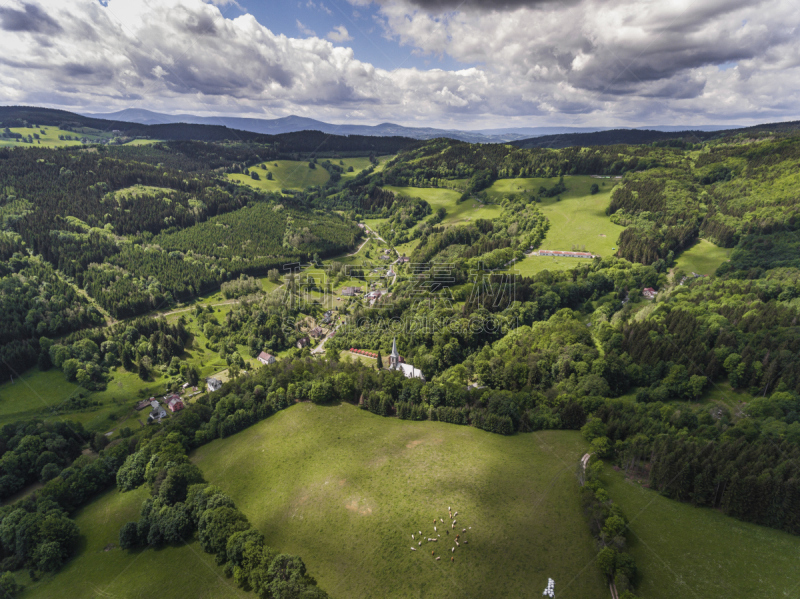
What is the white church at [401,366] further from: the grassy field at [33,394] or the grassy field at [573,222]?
the grassy field at [33,394]

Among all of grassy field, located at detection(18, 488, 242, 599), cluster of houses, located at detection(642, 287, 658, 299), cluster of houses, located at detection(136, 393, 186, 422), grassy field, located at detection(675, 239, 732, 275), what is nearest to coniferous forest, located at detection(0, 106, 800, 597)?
grassy field, located at detection(18, 488, 242, 599)

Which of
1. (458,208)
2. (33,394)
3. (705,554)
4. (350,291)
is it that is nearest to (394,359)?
(350,291)

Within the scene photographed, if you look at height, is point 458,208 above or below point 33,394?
above

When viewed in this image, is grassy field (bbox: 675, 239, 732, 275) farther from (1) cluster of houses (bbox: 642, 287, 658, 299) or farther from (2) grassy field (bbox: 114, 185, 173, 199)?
(2) grassy field (bbox: 114, 185, 173, 199)

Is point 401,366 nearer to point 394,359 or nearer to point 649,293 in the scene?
point 394,359

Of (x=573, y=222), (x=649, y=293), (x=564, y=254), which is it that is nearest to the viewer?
(x=649, y=293)

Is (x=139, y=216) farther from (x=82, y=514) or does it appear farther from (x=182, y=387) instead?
(x=82, y=514)

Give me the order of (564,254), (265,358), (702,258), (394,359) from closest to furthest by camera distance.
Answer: (394,359)
(265,358)
(702,258)
(564,254)
